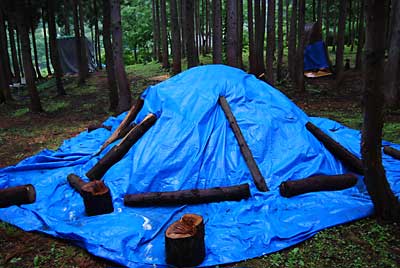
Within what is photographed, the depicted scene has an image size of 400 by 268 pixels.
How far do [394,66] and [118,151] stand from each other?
7.98 metres

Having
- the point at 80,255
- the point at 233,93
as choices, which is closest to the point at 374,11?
the point at 233,93

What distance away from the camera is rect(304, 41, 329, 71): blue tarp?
18.2 m

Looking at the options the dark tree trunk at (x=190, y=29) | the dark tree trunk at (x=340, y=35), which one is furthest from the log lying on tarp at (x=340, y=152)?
the dark tree trunk at (x=340, y=35)

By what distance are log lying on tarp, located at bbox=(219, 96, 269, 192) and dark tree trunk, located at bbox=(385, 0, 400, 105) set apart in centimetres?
592

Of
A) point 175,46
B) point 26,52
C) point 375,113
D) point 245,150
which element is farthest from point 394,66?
point 26,52

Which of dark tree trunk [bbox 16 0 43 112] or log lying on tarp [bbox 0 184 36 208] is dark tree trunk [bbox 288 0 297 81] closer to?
dark tree trunk [bbox 16 0 43 112]

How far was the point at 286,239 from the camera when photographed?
406cm

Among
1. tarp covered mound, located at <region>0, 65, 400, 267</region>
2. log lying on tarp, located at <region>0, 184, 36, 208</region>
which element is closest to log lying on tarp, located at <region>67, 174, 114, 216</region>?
tarp covered mound, located at <region>0, 65, 400, 267</region>

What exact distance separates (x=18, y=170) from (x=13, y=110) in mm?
7551

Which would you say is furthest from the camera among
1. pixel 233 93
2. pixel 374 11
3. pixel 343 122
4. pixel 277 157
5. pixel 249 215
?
pixel 343 122

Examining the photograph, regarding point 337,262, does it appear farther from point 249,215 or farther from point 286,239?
point 249,215

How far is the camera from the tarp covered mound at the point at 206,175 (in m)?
4.13

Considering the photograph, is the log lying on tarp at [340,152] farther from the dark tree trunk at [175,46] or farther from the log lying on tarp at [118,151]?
Answer: the dark tree trunk at [175,46]

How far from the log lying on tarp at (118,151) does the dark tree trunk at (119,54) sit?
14.9 feet
